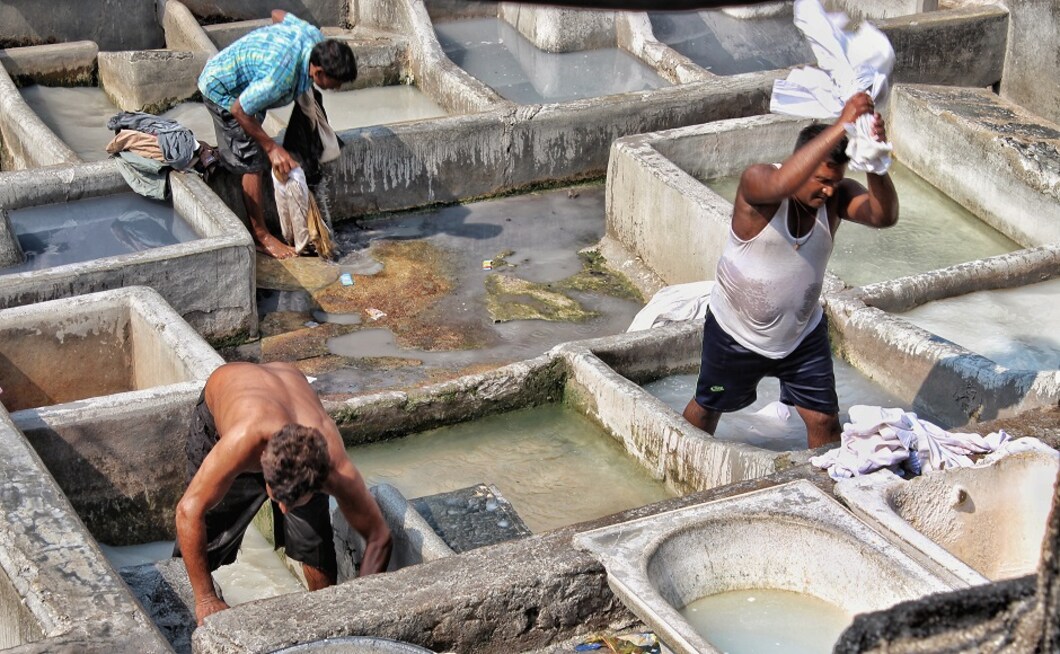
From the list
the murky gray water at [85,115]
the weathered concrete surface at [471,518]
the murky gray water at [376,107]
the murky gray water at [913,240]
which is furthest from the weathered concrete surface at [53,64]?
the weathered concrete surface at [471,518]

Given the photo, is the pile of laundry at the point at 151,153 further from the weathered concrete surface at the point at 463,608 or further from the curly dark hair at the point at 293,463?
the weathered concrete surface at the point at 463,608

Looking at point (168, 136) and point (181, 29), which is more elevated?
point (168, 136)

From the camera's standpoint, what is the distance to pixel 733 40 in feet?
39.6

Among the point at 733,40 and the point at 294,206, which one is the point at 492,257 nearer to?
the point at 294,206

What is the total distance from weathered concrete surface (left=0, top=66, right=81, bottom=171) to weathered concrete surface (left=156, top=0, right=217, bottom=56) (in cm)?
149

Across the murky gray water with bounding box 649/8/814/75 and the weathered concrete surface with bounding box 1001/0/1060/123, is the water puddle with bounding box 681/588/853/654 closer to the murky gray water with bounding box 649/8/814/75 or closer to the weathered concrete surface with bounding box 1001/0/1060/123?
the weathered concrete surface with bounding box 1001/0/1060/123

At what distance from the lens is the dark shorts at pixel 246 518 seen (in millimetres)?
4637

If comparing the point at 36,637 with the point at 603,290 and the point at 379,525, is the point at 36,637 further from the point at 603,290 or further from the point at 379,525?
the point at 603,290

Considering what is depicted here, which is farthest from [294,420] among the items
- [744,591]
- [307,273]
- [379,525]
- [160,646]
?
[307,273]

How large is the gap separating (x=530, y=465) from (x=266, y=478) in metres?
1.99

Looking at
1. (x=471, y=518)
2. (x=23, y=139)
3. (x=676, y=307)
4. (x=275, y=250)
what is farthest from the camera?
(x=23, y=139)

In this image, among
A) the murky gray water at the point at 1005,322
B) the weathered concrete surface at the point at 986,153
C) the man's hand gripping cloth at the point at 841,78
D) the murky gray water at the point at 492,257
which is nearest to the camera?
the man's hand gripping cloth at the point at 841,78

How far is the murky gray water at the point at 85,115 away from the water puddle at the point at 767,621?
21.0 ft

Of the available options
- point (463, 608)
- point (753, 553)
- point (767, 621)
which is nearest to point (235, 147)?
point (463, 608)
